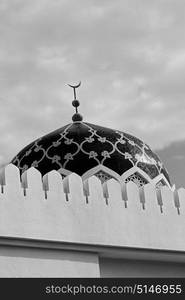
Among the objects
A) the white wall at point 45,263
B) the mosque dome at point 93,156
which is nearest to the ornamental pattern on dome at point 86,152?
the mosque dome at point 93,156

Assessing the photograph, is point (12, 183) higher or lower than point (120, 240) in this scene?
higher

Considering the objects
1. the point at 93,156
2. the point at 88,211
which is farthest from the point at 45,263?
the point at 93,156

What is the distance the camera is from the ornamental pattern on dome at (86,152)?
945cm

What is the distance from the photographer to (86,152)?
31.3 feet

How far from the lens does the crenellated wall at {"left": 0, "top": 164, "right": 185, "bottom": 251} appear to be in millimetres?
Answer: 6711

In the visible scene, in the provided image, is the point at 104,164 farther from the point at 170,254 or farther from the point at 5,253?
the point at 5,253

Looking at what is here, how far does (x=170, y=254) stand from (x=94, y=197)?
1141mm

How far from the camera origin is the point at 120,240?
7234mm

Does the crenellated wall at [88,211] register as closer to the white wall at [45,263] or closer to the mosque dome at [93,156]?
the white wall at [45,263]

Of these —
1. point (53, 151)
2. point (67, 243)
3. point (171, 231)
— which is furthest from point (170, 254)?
point (53, 151)

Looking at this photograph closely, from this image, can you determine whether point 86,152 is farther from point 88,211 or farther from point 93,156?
point 88,211

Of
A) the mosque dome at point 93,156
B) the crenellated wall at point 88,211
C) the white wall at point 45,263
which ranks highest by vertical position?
the mosque dome at point 93,156

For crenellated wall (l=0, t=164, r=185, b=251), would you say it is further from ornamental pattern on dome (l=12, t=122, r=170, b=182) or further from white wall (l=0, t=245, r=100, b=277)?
ornamental pattern on dome (l=12, t=122, r=170, b=182)

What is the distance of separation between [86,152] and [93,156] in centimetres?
13
